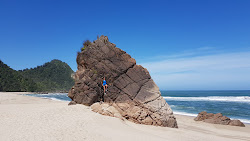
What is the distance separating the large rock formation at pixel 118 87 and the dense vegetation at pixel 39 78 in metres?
91.5

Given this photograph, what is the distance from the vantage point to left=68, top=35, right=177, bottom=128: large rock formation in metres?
12.8

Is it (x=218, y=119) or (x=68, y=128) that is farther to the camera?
(x=218, y=119)

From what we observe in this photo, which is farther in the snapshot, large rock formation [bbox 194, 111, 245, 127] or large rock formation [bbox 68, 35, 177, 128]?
large rock formation [bbox 194, 111, 245, 127]

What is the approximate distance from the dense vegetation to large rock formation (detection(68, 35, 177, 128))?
300ft

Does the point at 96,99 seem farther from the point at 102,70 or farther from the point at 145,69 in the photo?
the point at 145,69

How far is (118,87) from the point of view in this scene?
45.5ft

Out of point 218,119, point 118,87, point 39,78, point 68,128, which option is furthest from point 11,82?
point 218,119

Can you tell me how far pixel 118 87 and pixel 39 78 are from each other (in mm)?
158159

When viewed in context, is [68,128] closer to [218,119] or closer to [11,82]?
[218,119]

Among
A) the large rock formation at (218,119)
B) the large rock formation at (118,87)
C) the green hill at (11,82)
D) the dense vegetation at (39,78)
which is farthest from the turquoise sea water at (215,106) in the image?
the dense vegetation at (39,78)

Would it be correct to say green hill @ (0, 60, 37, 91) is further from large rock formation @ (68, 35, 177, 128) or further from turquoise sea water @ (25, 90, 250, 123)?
large rock formation @ (68, 35, 177, 128)

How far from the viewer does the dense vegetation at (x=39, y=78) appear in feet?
304

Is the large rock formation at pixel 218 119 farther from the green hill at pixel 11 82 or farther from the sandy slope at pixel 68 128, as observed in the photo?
the green hill at pixel 11 82

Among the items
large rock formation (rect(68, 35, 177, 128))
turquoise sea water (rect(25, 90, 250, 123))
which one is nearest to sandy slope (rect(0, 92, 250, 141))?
large rock formation (rect(68, 35, 177, 128))
